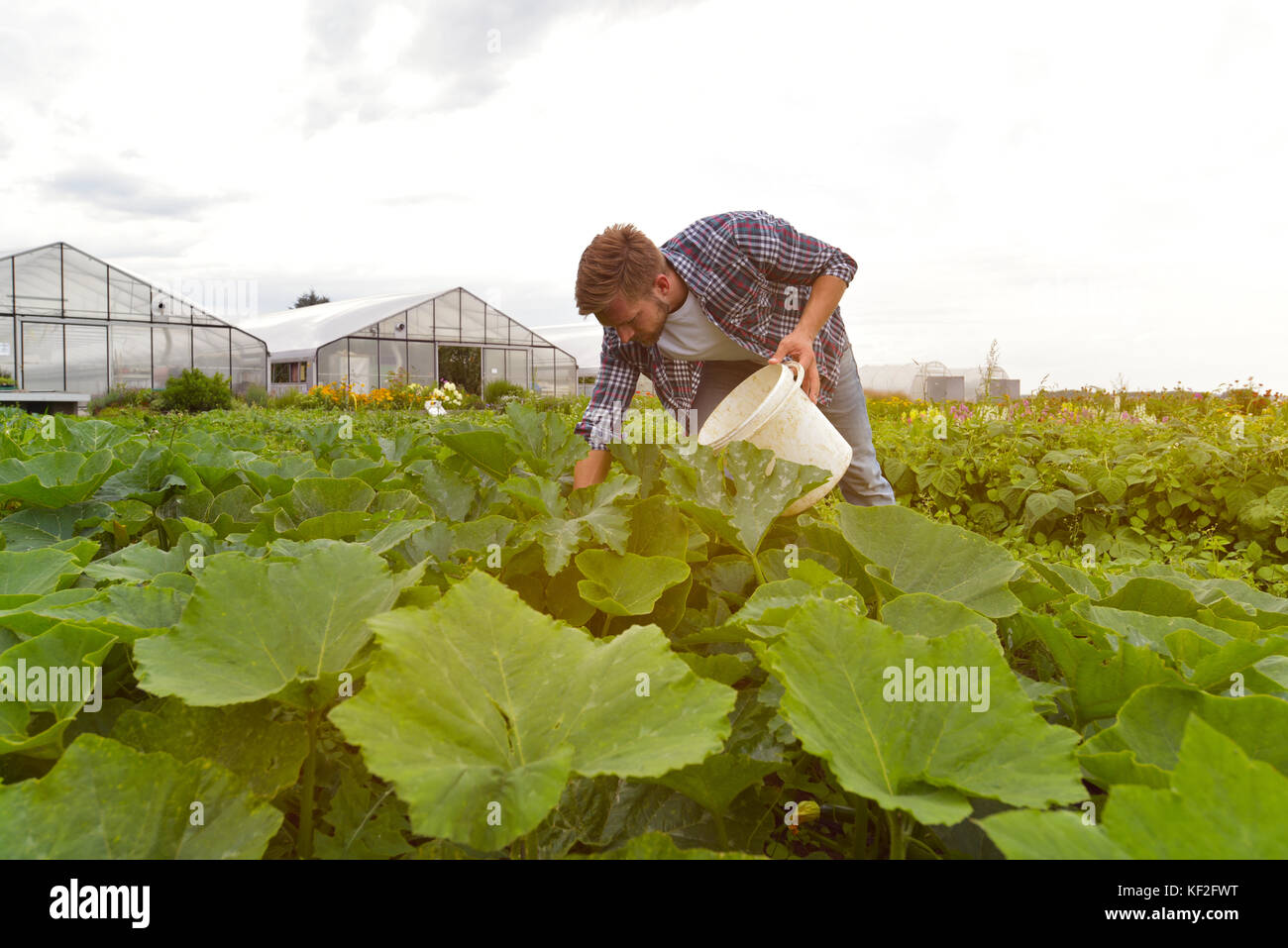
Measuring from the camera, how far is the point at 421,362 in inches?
1031

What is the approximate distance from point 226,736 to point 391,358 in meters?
26.5

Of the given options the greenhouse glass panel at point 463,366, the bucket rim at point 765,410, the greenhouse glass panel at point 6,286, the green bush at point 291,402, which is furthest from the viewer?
the greenhouse glass panel at point 463,366

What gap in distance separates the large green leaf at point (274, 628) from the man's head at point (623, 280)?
2454mm

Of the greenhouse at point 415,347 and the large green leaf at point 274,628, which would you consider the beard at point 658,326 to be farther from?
the greenhouse at point 415,347

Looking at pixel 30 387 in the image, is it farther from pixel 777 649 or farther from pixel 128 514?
pixel 777 649

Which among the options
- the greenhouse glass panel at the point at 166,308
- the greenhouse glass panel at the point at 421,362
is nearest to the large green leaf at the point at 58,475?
the greenhouse glass panel at the point at 166,308

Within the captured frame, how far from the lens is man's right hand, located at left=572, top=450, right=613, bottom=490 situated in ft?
6.91

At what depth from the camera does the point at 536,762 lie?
528mm

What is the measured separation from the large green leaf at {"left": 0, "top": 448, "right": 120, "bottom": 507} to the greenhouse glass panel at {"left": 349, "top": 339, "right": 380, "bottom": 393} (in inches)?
969

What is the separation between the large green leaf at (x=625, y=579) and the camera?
0.87m

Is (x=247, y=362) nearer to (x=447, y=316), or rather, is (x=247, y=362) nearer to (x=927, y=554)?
(x=447, y=316)

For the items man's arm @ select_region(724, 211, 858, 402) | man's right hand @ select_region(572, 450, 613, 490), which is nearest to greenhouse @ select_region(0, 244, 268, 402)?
man's arm @ select_region(724, 211, 858, 402)
